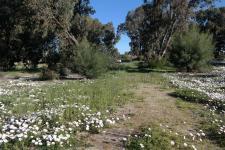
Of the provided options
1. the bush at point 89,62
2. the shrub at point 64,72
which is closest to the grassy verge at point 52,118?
the bush at point 89,62

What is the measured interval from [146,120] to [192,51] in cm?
3055

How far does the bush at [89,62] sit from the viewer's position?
34.6 meters

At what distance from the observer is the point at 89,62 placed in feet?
114

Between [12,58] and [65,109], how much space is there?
139 feet

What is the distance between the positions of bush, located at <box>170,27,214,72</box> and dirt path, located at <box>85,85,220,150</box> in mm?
23633

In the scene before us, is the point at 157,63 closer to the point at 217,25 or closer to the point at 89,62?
the point at 89,62

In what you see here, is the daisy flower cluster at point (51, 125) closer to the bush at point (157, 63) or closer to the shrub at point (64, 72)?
the shrub at point (64, 72)

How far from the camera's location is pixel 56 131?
35.6ft

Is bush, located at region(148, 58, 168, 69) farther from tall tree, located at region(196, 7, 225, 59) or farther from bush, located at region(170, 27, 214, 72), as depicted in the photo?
tall tree, located at region(196, 7, 225, 59)

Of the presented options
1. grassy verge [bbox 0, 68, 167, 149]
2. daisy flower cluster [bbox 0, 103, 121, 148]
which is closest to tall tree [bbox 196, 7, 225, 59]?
grassy verge [bbox 0, 68, 167, 149]

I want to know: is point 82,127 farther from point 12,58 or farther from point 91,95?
point 12,58

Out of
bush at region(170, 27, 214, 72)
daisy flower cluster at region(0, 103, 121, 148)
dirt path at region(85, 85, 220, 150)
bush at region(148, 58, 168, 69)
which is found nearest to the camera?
daisy flower cluster at region(0, 103, 121, 148)

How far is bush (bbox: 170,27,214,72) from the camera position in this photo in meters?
43.5

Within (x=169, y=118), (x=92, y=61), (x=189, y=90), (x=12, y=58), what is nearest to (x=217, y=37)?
(x=12, y=58)
